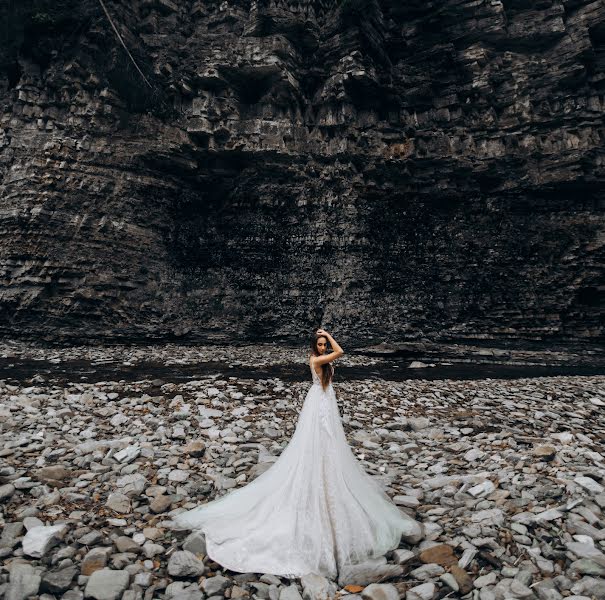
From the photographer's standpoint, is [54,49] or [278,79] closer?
[54,49]

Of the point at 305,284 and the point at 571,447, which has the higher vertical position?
the point at 305,284

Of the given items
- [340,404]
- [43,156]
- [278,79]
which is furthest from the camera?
[278,79]

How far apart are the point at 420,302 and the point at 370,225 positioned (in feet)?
19.1

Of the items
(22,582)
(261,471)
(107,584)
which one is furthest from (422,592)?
(22,582)

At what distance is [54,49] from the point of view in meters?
20.9

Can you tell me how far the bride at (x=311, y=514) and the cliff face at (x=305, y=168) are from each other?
1843 cm

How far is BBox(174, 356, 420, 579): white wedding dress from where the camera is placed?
3936 millimetres

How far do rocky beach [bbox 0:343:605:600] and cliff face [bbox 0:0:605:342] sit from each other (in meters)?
10.8

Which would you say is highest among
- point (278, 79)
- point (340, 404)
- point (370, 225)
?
point (278, 79)

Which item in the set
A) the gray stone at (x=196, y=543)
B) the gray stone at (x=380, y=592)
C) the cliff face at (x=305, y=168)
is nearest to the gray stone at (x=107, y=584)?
the gray stone at (x=196, y=543)

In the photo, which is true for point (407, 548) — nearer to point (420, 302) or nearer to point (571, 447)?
point (571, 447)

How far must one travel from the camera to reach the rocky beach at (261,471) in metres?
3.67

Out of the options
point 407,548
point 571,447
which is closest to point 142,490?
point 407,548

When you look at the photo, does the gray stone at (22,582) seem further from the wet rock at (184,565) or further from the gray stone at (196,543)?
the gray stone at (196,543)
